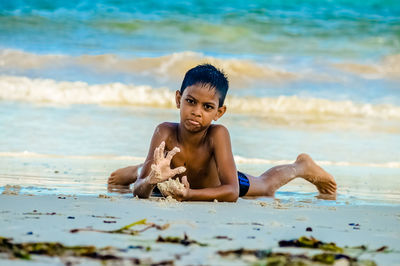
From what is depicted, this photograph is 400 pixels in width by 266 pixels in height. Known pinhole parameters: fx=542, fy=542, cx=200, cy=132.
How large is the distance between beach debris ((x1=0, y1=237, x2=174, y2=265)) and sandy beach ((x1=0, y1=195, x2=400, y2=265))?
0.02 meters

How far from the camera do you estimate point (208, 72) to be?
445 cm

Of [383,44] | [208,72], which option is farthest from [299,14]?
[208,72]

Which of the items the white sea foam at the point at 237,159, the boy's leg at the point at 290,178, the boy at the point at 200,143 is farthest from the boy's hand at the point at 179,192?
the white sea foam at the point at 237,159

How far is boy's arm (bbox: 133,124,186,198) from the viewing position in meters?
3.71

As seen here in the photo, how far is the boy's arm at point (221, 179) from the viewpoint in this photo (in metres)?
3.95

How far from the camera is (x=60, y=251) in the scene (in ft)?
6.15

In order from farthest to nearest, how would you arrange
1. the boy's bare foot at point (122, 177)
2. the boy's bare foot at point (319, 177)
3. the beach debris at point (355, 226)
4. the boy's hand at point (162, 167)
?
the boy's bare foot at point (319, 177) < the boy's bare foot at point (122, 177) < the boy's hand at point (162, 167) < the beach debris at point (355, 226)

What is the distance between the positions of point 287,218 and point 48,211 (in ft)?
4.47

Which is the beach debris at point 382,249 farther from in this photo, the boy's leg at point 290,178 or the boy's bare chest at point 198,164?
the boy's leg at point 290,178

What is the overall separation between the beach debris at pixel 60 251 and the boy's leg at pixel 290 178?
3.60 metres

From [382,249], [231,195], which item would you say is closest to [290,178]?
[231,195]

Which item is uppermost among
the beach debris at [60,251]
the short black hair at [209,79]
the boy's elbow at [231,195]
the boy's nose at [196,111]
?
the short black hair at [209,79]

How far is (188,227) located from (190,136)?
201 cm

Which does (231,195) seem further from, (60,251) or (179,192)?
(60,251)
